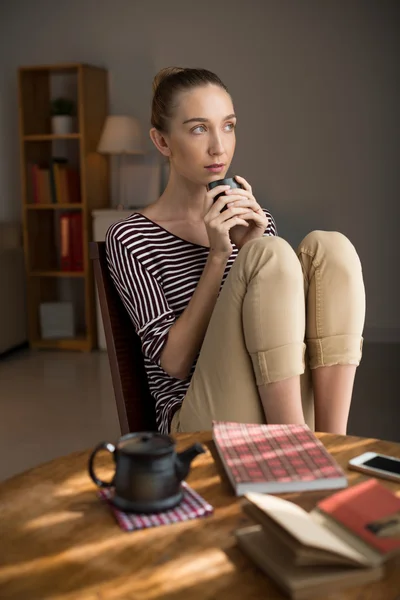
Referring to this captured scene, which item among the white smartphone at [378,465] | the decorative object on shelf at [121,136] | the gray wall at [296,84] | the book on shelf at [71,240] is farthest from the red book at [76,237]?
the white smartphone at [378,465]

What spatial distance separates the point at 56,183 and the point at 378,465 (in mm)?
3904

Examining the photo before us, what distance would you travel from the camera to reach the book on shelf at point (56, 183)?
15.1 ft

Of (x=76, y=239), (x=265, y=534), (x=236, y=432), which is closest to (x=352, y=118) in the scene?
(x=76, y=239)

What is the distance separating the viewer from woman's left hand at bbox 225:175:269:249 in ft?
5.04

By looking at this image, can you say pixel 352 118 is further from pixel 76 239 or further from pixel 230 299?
pixel 230 299

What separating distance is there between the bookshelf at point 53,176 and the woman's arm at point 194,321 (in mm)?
3106

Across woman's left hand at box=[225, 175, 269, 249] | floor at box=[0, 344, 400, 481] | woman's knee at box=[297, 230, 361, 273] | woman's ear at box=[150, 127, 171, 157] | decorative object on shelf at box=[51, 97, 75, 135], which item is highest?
decorative object on shelf at box=[51, 97, 75, 135]

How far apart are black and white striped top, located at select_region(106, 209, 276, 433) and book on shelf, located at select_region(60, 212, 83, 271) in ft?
9.88

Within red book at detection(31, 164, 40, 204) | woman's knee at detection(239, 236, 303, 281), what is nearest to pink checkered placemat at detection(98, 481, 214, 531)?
woman's knee at detection(239, 236, 303, 281)

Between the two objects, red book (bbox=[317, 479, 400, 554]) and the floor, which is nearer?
red book (bbox=[317, 479, 400, 554])

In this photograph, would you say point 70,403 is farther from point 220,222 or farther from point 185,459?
point 185,459

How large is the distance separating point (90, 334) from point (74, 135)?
1.22m

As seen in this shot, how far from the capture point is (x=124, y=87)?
4.80 metres

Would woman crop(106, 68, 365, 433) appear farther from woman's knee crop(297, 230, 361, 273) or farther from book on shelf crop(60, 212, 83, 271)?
book on shelf crop(60, 212, 83, 271)
